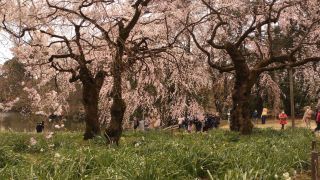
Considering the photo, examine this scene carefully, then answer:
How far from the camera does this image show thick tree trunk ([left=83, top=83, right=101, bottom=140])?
1523 cm

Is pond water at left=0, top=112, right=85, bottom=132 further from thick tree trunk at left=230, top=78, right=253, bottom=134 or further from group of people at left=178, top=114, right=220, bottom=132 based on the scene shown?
thick tree trunk at left=230, top=78, right=253, bottom=134

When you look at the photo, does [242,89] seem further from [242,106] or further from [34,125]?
[34,125]

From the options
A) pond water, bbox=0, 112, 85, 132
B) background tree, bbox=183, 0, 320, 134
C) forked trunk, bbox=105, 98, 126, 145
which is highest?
background tree, bbox=183, 0, 320, 134

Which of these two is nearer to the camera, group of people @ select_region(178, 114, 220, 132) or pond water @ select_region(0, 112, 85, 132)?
pond water @ select_region(0, 112, 85, 132)

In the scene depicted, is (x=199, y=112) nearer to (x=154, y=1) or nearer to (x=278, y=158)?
(x=154, y=1)

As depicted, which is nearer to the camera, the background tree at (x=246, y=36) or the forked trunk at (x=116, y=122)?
the forked trunk at (x=116, y=122)

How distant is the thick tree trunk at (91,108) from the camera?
15227mm

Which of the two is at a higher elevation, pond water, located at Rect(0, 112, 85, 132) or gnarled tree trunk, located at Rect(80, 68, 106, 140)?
gnarled tree trunk, located at Rect(80, 68, 106, 140)

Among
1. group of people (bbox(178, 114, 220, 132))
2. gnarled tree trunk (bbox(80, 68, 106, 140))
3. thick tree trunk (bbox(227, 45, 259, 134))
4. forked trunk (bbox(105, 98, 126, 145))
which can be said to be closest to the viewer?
forked trunk (bbox(105, 98, 126, 145))

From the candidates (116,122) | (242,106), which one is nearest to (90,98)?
(116,122)

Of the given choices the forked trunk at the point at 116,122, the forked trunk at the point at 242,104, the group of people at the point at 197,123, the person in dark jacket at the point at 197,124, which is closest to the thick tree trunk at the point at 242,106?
the forked trunk at the point at 242,104

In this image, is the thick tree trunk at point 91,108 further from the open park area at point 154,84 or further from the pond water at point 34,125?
the pond water at point 34,125

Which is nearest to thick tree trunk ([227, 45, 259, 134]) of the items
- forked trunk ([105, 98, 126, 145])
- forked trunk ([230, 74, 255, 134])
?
forked trunk ([230, 74, 255, 134])

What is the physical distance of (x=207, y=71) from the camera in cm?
2361
